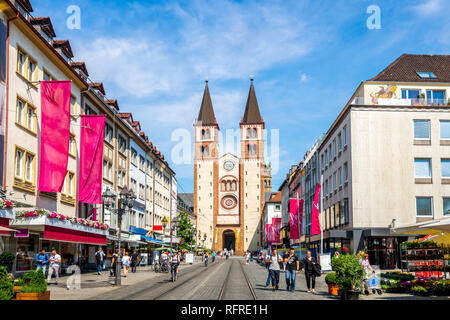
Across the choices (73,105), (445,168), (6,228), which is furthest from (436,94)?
(6,228)

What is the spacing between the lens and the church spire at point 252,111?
417 feet

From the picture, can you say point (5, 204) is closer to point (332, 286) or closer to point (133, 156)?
point (332, 286)

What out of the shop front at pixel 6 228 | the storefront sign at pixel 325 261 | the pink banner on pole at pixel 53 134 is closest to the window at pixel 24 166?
the pink banner on pole at pixel 53 134

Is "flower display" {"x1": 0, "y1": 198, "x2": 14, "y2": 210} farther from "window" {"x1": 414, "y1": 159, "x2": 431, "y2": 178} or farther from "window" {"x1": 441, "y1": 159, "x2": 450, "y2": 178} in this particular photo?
"window" {"x1": 441, "y1": 159, "x2": 450, "y2": 178}

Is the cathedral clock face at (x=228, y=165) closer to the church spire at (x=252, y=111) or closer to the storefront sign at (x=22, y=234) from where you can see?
the church spire at (x=252, y=111)

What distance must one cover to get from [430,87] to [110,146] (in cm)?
2816

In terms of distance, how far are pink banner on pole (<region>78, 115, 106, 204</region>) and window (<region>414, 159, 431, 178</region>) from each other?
2467 centimetres

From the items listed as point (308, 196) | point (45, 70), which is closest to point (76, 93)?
point (45, 70)

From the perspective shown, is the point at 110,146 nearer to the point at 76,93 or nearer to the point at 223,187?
the point at 76,93

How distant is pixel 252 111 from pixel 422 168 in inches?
3496

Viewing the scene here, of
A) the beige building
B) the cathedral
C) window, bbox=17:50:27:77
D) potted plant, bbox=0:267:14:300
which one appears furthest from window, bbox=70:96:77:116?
the cathedral

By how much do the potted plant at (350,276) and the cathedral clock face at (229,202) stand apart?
347 ft

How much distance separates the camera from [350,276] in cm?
1655
